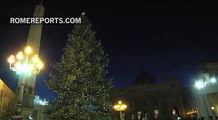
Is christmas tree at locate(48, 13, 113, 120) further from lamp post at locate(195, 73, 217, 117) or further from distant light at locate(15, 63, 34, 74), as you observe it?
lamp post at locate(195, 73, 217, 117)

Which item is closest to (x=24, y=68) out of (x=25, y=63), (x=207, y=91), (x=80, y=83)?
(x=25, y=63)

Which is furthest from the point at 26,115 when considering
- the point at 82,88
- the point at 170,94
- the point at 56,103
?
the point at 170,94

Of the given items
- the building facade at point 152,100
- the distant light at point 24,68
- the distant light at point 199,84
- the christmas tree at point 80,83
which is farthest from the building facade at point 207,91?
the distant light at point 24,68

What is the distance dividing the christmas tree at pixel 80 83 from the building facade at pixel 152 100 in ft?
93.4

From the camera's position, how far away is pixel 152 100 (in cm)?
4194

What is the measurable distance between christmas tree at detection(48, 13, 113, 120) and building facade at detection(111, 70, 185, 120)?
28473mm

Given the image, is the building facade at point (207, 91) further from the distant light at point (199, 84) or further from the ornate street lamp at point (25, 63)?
the ornate street lamp at point (25, 63)

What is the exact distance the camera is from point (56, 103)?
533 inches

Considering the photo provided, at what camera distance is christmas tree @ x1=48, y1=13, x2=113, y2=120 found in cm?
1308

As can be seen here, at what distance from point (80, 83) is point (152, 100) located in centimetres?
3056

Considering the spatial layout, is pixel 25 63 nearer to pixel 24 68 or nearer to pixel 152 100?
pixel 24 68

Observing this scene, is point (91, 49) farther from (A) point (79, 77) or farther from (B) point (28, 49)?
(B) point (28, 49)

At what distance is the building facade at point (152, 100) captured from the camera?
40156 mm

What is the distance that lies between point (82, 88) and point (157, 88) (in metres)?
31.1
